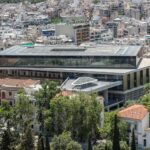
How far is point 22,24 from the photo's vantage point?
100 m

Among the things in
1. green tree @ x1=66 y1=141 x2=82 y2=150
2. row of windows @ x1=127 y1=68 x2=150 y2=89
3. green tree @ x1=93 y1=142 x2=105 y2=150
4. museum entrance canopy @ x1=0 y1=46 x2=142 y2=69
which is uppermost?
museum entrance canopy @ x1=0 y1=46 x2=142 y2=69

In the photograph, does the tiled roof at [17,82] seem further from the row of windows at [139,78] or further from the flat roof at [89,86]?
the row of windows at [139,78]

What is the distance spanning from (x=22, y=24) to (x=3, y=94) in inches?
2411

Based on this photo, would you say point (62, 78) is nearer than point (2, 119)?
No

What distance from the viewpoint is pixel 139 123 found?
31.1 m

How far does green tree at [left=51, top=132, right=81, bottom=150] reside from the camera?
2844 cm

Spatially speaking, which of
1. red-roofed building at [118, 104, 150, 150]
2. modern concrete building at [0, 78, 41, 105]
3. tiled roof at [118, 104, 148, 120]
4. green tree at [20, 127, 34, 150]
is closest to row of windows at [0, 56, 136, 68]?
modern concrete building at [0, 78, 41, 105]

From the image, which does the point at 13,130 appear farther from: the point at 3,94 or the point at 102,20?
the point at 102,20

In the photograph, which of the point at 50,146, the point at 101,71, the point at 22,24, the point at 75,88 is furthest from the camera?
the point at 22,24

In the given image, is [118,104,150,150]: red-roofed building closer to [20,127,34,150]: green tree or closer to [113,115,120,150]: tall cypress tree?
[113,115,120,150]: tall cypress tree

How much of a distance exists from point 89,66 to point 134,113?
13.0 meters

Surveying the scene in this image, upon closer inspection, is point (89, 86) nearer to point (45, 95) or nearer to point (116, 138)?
point (45, 95)

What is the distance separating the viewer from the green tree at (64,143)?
93.3ft

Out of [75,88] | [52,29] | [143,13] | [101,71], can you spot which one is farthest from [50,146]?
[143,13]
